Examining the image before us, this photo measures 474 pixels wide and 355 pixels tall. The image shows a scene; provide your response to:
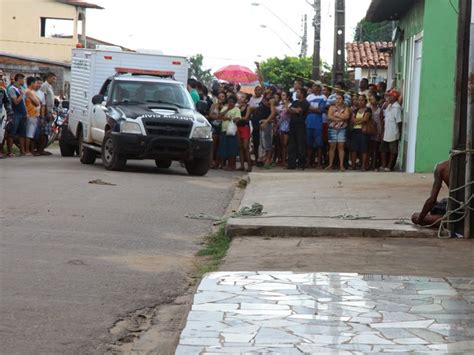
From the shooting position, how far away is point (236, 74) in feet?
117

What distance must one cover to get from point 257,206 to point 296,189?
3044 mm

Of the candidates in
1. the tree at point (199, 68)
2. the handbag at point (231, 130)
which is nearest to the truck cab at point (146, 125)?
the handbag at point (231, 130)

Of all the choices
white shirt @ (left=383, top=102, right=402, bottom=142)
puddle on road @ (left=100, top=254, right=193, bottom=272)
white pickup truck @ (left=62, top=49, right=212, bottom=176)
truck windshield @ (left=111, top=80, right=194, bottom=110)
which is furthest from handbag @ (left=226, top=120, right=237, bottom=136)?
puddle on road @ (left=100, top=254, right=193, bottom=272)

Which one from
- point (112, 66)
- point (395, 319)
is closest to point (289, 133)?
point (112, 66)

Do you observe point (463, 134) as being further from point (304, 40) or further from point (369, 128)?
point (304, 40)

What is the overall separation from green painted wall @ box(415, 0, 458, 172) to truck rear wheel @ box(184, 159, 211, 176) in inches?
173

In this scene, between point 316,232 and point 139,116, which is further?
point 139,116

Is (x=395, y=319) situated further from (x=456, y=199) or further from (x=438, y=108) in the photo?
(x=438, y=108)

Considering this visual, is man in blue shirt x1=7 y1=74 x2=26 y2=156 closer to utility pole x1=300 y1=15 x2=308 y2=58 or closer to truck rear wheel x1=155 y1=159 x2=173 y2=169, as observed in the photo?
truck rear wheel x1=155 y1=159 x2=173 y2=169

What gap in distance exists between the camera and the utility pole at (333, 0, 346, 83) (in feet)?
95.4

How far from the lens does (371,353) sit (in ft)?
19.9

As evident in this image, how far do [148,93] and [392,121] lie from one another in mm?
5140

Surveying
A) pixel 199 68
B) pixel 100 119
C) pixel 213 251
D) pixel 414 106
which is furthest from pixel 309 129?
pixel 199 68

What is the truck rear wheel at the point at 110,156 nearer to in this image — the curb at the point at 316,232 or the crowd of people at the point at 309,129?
the crowd of people at the point at 309,129
